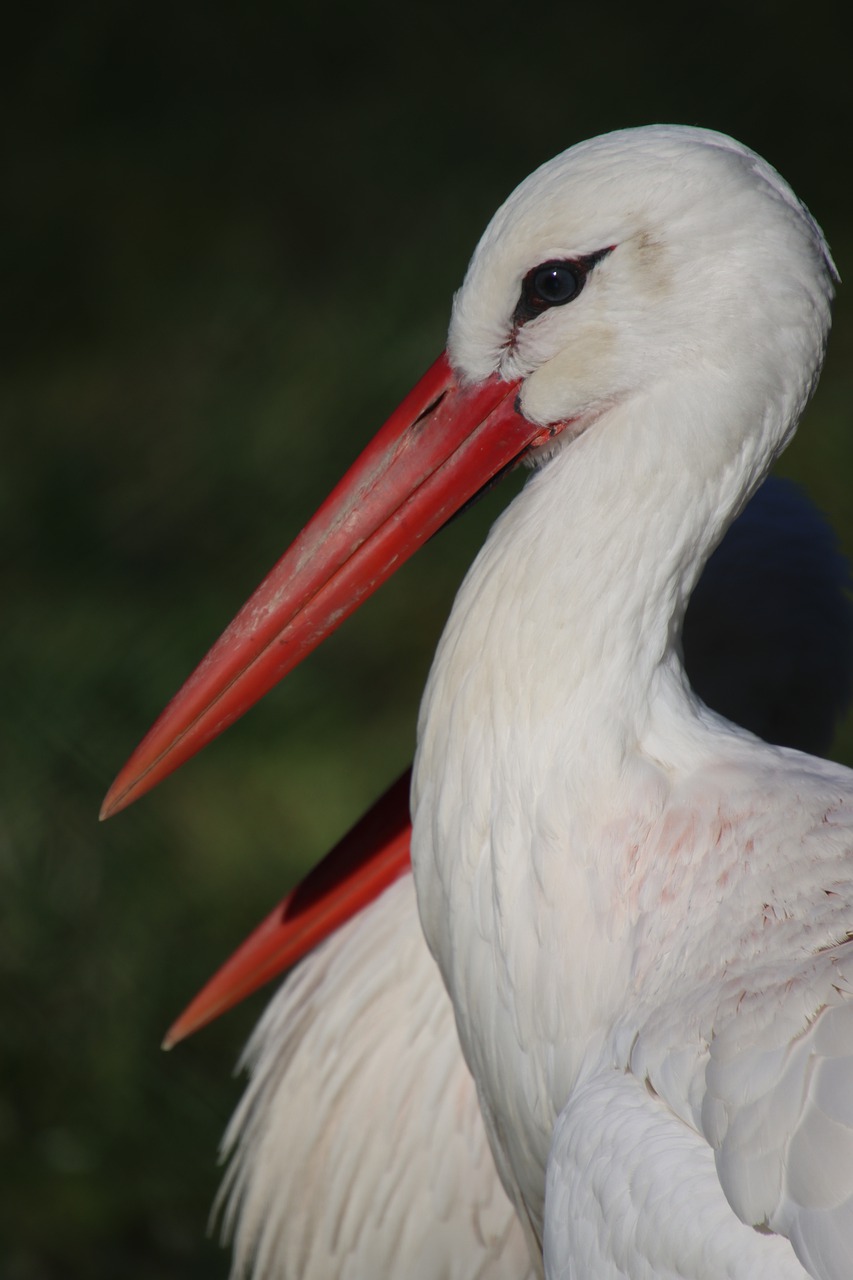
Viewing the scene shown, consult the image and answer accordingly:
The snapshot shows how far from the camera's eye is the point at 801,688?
1749 mm

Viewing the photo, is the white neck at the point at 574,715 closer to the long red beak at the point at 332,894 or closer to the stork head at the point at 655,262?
the stork head at the point at 655,262

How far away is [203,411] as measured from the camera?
3.83m

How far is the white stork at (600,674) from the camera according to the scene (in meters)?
1.16

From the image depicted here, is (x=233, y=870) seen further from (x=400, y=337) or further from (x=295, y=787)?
(x=400, y=337)

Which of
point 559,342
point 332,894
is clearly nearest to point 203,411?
point 332,894

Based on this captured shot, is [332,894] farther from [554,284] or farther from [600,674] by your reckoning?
[554,284]

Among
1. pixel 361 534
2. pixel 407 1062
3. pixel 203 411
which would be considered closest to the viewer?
pixel 361 534

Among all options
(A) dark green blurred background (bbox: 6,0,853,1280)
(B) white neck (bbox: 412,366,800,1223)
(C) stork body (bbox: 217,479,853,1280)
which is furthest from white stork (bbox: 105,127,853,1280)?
(A) dark green blurred background (bbox: 6,0,853,1280)

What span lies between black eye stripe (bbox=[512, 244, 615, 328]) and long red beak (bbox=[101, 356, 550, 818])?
92 millimetres

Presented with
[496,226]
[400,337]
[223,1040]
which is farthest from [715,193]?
[400,337]

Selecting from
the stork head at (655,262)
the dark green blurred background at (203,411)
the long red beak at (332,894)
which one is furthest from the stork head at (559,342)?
the dark green blurred background at (203,411)

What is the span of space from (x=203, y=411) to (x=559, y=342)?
2621 millimetres

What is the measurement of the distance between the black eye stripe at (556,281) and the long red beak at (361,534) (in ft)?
0.30

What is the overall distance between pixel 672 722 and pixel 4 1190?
1480 millimetres
